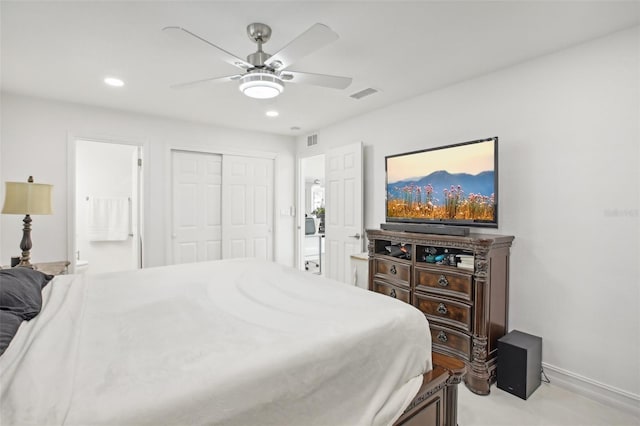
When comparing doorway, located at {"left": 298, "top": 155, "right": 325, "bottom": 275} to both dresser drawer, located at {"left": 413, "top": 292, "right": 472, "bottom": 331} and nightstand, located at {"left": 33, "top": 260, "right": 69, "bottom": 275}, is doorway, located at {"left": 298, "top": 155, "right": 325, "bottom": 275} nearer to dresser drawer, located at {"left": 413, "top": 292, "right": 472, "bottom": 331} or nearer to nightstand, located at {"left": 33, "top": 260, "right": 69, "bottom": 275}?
dresser drawer, located at {"left": 413, "top": 292, "right": 472, "bottom": 331}

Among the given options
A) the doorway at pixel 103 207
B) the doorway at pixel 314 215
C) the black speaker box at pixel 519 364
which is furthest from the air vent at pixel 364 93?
the doorway at pixel 103 207

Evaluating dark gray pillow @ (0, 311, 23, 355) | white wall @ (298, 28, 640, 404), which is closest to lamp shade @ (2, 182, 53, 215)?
dark gray pillow @ (0, 311, 23, 355)

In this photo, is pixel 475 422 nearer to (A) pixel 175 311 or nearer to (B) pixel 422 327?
(B) pixel 422 327

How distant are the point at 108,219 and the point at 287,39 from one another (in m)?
4.44

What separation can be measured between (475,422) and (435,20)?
258 cm

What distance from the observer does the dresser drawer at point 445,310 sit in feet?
8.11

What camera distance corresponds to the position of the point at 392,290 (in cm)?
303

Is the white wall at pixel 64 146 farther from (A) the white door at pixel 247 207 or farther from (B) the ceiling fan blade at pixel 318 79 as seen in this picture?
(B) the ceiling fan blade at pixel 318 79

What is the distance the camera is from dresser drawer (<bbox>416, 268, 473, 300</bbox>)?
97.2 inches

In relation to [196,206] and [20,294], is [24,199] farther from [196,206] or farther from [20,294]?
[196,206]

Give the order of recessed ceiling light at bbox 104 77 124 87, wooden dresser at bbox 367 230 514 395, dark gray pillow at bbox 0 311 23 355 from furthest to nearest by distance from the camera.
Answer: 1. recessed ceiling light at bbox 104 77 124 87
2. wooden dresser at bbox 367 230 514 395
3. dark gray pillow at bbox 0 311 23 355

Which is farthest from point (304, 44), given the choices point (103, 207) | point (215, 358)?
point (103, 207)

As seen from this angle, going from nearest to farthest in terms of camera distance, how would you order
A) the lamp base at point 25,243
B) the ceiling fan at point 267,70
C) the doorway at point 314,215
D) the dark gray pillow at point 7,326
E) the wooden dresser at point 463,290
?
the dark gray pillow at point 7,326, the ceiling fan at point 267,70, the wooden dresser at point 463,290, the lamp base at point 25,243, the doorway at point 314,215

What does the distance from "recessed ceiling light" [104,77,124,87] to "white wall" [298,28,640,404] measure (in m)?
3.33
